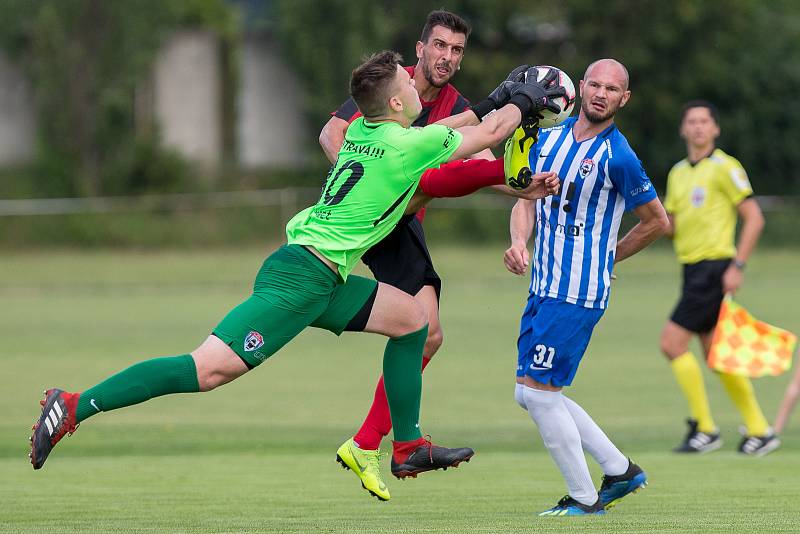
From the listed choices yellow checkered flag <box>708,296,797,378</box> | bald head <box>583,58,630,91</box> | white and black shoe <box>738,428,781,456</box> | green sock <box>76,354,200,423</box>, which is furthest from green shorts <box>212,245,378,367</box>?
yellow checkered flag <box>708,296,797,378</box>

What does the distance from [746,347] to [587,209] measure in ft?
14.6

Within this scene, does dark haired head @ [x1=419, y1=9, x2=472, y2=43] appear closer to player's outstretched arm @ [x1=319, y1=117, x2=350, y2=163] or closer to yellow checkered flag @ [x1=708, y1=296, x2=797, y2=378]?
player's outstretched arm @ [x1=319, y1=117, x2=350, y2=163]

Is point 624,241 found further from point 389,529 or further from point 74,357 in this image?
point 74,357

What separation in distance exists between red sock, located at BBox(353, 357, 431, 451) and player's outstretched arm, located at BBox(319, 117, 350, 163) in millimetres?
1254

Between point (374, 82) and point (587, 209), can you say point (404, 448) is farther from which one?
point (374, 82)

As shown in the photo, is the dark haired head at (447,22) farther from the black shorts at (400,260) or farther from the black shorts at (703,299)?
the black shorts at (703,299)

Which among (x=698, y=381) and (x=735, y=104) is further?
(x=735, y=104)

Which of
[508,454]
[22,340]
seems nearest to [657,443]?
[508,454]

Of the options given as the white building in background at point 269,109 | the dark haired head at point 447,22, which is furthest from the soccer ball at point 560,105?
the white building in background at point 269,109

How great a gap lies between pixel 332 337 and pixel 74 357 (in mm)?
4218

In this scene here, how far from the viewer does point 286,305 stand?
6.55 m

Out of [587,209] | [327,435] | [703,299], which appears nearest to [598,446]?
[587,209]

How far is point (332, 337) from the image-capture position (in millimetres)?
19594

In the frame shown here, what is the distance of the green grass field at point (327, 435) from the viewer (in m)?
6.94
